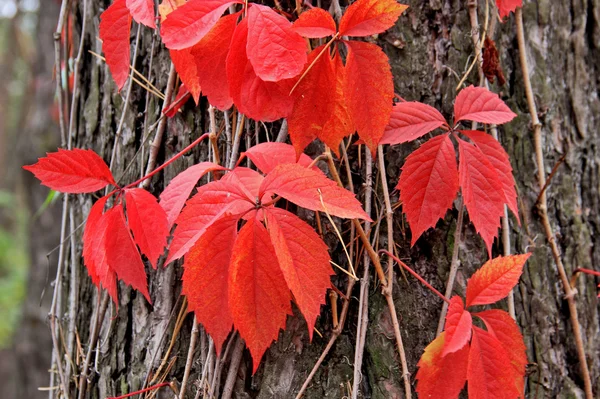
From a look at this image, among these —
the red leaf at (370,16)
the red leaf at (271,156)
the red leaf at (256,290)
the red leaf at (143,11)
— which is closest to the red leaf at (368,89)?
the red leaf at (370,16)

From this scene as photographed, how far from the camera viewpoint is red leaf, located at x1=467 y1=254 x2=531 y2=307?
835mm

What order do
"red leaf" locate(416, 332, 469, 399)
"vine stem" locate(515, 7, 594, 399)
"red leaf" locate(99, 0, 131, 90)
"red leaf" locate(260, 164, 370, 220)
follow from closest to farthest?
"red leaf" locate(260, 164, 370, 220)
"red leaf" locate(416, 332, 469, 399)
"red leaf" locate(99, 0, 131, 90)
"vine stem" locate(515, 7, 594, 399)

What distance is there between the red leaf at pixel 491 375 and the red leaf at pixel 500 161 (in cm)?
27

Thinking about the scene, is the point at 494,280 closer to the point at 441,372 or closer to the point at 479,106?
the point at 441,372

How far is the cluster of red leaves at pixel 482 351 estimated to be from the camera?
0.81 metres

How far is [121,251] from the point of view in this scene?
896mm

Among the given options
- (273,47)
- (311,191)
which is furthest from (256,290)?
(273,47)

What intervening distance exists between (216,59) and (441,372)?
708 mm

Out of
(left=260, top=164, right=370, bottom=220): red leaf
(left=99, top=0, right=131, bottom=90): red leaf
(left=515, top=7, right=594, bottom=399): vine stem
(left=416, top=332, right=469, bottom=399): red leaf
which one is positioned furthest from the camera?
(left=515, top=7, right=594, bottom=399): vine stem

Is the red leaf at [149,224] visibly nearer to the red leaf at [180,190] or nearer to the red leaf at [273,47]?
the red leaf at [180,190]

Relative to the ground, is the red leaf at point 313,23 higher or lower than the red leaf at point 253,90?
higher

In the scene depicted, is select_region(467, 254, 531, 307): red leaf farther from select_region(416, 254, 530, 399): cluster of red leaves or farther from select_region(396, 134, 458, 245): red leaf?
select_region(396, 134, 458, 245): red leaf

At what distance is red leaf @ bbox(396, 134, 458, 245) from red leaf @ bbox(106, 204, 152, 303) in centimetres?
53

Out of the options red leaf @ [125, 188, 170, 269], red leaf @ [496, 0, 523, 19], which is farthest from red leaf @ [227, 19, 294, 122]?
red leaf @ [496, 0, 523, 19]
